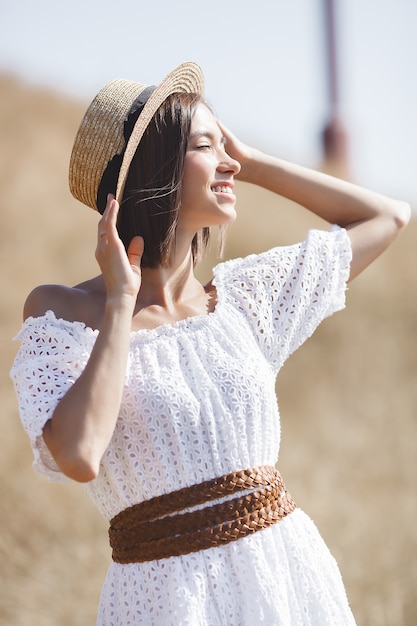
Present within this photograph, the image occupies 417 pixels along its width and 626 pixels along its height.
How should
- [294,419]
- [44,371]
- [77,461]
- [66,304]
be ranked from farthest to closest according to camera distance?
[294,419] < [66,304] < [44,371] < [77,461]

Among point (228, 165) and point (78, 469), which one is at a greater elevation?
point (228, 165)

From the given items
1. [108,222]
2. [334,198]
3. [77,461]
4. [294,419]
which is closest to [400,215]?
[334,198]

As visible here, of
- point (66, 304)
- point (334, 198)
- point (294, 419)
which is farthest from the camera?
point (294, 419)

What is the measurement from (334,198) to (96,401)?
1.06 meters

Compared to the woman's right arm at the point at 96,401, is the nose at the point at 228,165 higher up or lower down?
higher up

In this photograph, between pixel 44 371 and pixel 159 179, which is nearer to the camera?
pixel 44 371

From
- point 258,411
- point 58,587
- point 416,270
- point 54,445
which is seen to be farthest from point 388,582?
point 416,270

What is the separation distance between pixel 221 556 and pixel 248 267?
2.54ft

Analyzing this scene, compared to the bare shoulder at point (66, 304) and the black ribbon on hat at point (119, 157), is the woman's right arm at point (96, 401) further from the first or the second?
the black ribbon on hat at point (119, 157)

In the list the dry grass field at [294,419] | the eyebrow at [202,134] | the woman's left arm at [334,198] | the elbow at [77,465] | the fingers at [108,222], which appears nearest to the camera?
the elbow at [77,465]

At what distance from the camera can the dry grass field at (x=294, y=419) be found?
15.8 ft

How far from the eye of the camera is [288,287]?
7.72 ft

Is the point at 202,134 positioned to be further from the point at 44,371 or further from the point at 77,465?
the point at 77,465

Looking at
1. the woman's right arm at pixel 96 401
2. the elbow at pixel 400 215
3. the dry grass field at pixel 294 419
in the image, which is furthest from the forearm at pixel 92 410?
the dry grass field at pixel 294 419
